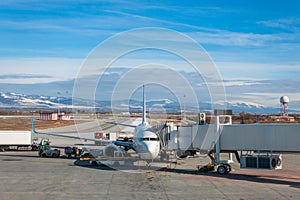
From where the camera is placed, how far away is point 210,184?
33094mm

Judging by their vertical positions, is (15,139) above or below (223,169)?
above

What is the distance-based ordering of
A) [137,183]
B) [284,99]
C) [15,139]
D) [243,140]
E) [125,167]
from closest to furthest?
[137,183] < [243,140] < [125,167] < [15,139] < [284,99]

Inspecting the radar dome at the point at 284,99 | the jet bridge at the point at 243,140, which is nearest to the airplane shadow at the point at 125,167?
the jet bridge at the point at 243,140

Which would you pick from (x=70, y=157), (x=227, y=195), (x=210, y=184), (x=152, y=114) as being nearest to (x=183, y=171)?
(x=210, y=184)

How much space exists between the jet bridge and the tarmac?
1666mm

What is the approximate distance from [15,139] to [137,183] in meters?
36.8

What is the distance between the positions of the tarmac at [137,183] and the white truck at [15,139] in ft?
61.7

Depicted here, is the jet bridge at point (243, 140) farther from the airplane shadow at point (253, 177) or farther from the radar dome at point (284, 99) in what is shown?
the radar dome at point (284, 99)

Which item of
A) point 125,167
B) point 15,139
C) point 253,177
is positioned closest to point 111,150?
point 125,167

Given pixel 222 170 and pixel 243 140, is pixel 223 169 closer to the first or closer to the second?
pixel 222 170

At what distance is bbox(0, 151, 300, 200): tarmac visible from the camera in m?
28.5

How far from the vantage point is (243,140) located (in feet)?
125

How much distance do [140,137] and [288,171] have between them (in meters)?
14.9

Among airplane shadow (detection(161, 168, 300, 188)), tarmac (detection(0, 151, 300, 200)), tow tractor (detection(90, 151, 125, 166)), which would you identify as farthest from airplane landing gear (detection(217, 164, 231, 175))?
tow tractor (detection(90, 151, 125, 166))
